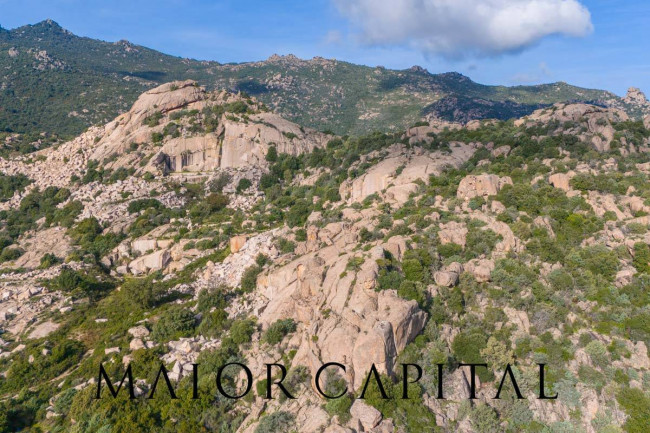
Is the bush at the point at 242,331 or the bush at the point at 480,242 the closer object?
the bush at the point at 242,331

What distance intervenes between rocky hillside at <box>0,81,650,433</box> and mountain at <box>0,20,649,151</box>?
4337 centimetres

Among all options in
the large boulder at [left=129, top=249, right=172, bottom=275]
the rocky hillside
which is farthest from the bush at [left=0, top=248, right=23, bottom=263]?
the large boulder at [left=129, top=249, right=172, bottom=275]

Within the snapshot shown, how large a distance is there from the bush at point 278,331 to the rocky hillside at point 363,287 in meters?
0.11

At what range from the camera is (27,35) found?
18412cm

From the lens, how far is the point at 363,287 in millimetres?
26516

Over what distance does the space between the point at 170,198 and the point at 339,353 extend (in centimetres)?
4212

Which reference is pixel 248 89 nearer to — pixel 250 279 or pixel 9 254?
pixel 9 254

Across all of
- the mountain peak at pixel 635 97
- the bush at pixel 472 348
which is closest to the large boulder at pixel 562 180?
the bush at pixel 472 348

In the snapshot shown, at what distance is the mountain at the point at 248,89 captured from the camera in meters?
112

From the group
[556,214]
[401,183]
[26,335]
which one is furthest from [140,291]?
[556,214]

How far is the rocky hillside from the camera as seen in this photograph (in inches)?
893

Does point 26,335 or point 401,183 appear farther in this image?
point 401,183

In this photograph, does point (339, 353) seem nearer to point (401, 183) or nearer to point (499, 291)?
point (499, 291)

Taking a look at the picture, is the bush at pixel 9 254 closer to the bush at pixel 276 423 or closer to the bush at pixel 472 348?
the bush at pixel 276 423
